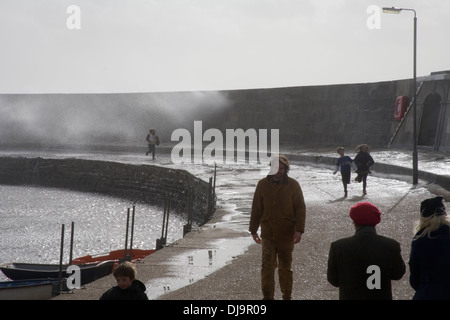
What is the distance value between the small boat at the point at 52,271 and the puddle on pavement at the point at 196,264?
268 centimetres

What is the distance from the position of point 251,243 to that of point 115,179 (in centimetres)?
2493

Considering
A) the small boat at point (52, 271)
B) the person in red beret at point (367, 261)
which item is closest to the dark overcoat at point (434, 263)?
the person in red beret at point (367, 261)

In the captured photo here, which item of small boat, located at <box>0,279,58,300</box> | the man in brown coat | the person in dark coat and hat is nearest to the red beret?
the person in dark coat and hat

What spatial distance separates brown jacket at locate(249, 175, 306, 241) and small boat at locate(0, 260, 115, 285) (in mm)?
6677

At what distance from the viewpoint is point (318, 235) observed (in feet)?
39.6

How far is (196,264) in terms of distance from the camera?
10.3 meters

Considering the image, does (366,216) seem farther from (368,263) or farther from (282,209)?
(282,209)

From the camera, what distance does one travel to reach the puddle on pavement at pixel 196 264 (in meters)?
8.81

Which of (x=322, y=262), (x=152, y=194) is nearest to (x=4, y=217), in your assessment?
(x=152, y=194)

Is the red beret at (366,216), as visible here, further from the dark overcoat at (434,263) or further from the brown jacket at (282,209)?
Answer: the brown jacket at (282,209)

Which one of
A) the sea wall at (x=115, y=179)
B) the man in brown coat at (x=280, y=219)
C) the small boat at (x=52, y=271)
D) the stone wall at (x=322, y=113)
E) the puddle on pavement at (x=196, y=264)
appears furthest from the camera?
the stone wall at (x=322, y=113)

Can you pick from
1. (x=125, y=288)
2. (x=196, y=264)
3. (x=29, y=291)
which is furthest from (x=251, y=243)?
(x=125, y=288)
